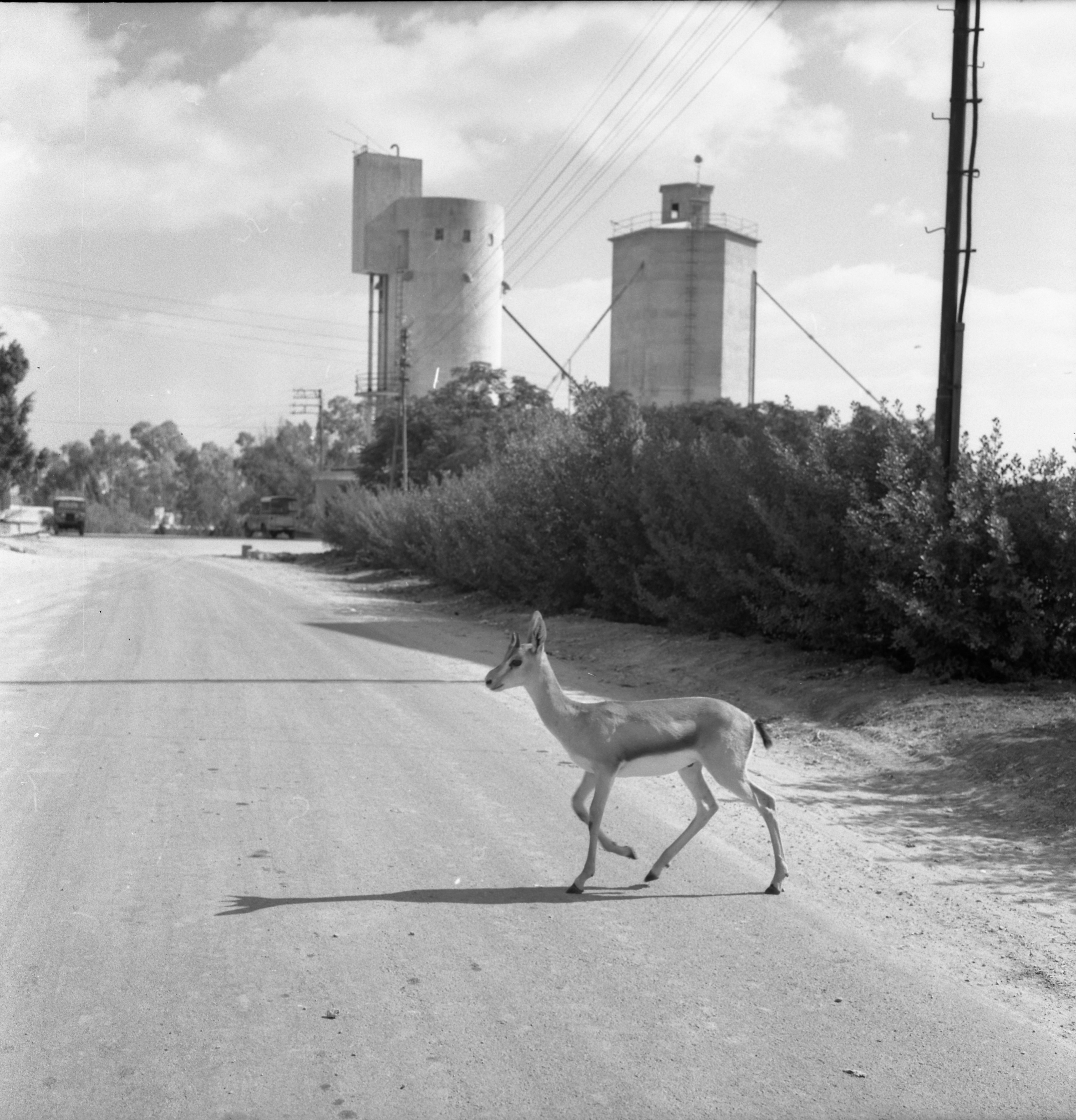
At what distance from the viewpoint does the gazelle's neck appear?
253 inches

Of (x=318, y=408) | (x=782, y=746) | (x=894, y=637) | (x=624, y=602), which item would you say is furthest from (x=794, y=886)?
(x=318, y=408)

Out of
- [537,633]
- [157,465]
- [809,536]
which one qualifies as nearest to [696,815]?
[537,633]

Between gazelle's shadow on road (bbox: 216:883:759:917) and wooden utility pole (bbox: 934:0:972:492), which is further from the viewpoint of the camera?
wooden utility pole (bbox: 934:0:972:492)

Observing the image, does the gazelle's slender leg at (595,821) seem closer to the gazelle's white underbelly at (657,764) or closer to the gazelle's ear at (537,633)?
the gazelle's white underbelly at (657,764)

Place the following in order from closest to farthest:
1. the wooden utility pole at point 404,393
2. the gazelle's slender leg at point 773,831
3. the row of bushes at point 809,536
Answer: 1. the gazelle's slender leg at point 773,831
2. the row of bushes at point 809,536
3. the wooden utility pole at point 404,393

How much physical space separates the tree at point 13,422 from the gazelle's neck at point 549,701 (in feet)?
125

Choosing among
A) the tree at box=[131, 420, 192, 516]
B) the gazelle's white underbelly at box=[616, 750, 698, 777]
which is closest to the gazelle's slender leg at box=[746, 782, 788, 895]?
the gazelle's white underbelly at box=[616, 750, 698, 777]

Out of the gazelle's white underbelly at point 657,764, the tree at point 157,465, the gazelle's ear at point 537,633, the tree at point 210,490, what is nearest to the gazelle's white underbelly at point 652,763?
the gazelle's white underbelly at point 657,764

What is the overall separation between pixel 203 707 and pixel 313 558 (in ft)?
139

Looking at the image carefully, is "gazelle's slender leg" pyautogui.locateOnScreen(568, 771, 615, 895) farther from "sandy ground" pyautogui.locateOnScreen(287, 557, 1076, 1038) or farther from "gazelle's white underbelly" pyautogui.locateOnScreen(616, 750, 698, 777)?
"sandy ground" pyautogui.locateOnScreen(287, 557, 1076, 1038)

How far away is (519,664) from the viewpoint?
6.43 meters

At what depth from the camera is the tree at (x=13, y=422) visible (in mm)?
44469

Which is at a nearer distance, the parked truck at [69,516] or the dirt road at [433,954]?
the dirt road at [433,954]

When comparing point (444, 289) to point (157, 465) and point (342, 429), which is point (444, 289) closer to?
point (342, 429)
